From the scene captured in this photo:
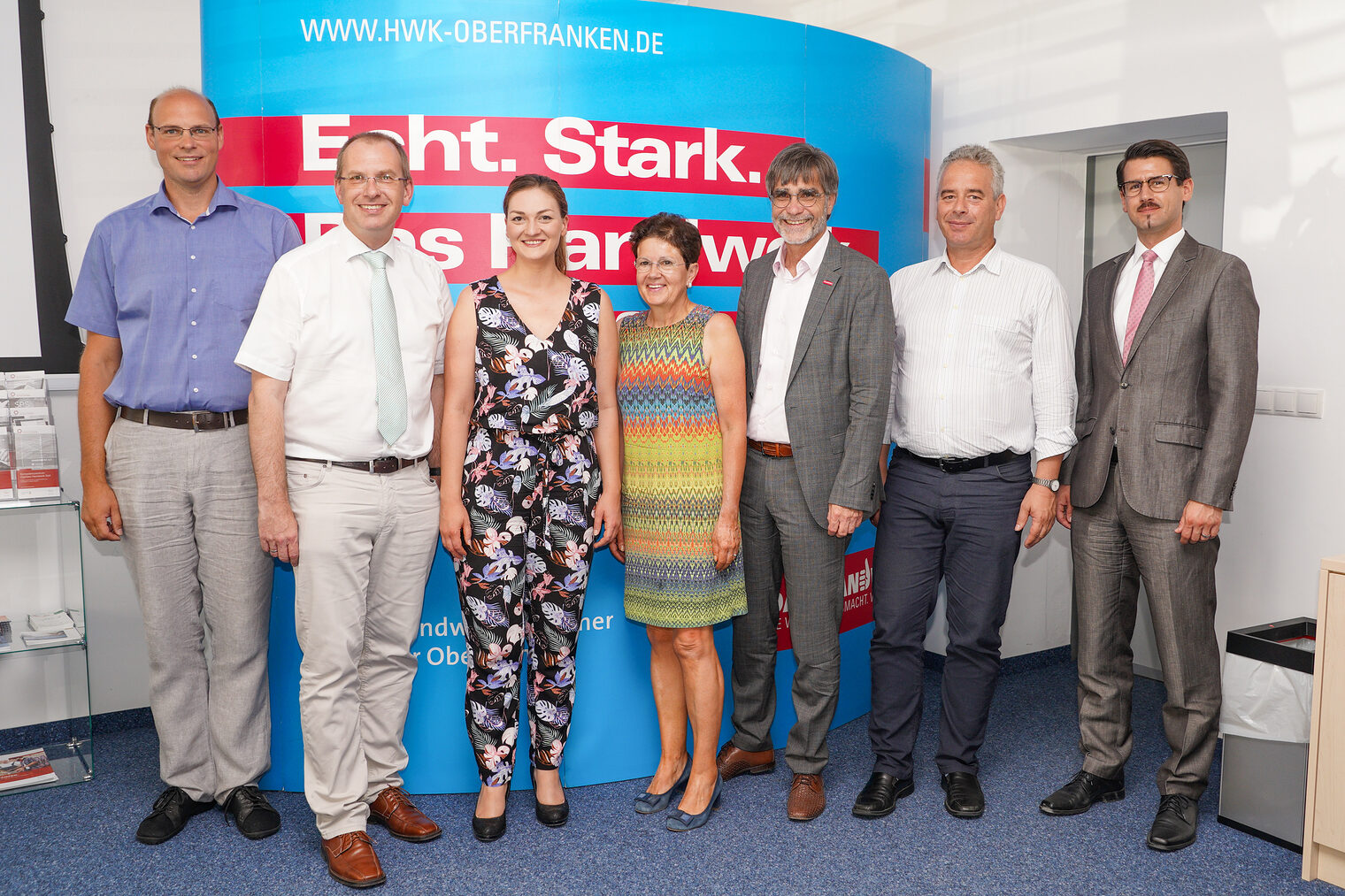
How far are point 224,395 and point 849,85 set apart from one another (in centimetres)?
232

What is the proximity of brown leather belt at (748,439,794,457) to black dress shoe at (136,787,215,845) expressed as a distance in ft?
6.51

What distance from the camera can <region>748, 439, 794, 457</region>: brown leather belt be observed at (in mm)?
2932

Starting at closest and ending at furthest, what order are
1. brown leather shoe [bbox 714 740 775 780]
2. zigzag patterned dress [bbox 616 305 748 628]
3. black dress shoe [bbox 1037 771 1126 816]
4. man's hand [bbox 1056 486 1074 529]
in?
zigzag patterned dress [bbox 616 305 748 628] → black dress shoe [bbox 1037 771 1126 816] → man's hand [bbox 1056 486 1074 529] → brown leather shoe [bbox 714 740 775 780]

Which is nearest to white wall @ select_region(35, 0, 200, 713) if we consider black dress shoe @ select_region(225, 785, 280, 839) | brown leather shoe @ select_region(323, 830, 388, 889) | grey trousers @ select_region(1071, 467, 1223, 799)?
black dress shoe @ select_region(225, 785, 280, 839)

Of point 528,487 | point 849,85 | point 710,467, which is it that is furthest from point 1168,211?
point 528,487

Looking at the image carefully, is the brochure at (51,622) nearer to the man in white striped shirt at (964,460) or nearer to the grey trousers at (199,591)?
the grey trousers at (199,591)

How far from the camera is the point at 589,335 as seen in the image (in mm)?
2801

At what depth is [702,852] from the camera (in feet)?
9.21

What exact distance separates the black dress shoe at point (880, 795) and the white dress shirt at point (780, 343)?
110cm

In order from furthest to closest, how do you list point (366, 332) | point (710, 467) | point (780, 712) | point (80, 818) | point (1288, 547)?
point (780, 712) → point (1288, 547) → point (80, 818) → point (710, 467) → point (366, 332)

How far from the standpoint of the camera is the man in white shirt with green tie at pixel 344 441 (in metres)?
2.61

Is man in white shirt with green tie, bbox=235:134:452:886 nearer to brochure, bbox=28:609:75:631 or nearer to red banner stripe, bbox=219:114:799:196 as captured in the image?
red banner stripe, bbox=219:114:799:196

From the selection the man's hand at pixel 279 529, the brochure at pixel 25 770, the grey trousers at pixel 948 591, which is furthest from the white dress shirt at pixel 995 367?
the brochure at pixel 25 770

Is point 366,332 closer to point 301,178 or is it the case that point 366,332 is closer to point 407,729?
point 301,178
